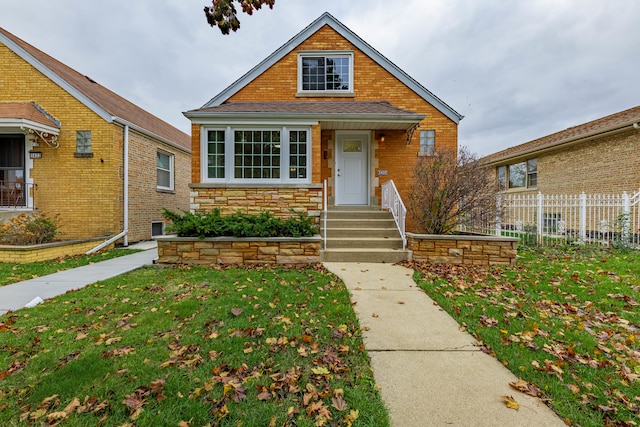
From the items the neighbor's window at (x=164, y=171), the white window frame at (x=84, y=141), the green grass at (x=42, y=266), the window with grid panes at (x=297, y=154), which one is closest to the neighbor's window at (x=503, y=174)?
the window with grid panes at (x=297, y=154)

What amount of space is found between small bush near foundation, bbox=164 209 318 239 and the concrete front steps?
74 centimetres

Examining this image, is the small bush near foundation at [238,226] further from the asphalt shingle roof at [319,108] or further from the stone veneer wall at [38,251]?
the stone veneer wall at [38,251]

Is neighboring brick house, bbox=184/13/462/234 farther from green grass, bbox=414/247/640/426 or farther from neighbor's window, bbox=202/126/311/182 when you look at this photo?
green grass, bbox=414/247/640/426

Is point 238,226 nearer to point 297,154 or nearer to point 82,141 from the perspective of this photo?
point 297,154

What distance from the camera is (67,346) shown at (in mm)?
2797

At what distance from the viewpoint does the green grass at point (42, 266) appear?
553 centimetres

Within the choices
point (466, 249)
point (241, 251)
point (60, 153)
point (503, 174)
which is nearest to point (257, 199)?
point (241, 251)

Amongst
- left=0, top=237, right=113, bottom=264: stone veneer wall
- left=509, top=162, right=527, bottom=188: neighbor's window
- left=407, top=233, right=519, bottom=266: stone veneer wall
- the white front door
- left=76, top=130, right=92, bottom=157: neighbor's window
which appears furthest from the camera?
left=509, top=162, right=527, bottom=188: neighbor's window

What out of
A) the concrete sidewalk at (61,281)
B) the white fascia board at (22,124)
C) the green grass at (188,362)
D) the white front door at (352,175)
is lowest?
the green grass at (188,362)

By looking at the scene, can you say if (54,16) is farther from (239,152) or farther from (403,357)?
(403,357)

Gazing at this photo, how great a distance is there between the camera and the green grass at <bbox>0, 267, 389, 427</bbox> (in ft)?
6.33

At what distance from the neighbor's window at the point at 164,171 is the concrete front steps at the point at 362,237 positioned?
752 centimetres

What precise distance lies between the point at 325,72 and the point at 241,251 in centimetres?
728

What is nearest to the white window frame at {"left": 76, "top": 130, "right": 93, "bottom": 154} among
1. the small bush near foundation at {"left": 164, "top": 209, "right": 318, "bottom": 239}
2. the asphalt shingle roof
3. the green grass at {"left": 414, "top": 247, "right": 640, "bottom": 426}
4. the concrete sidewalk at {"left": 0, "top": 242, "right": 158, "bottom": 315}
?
the asphalt shingle roof
